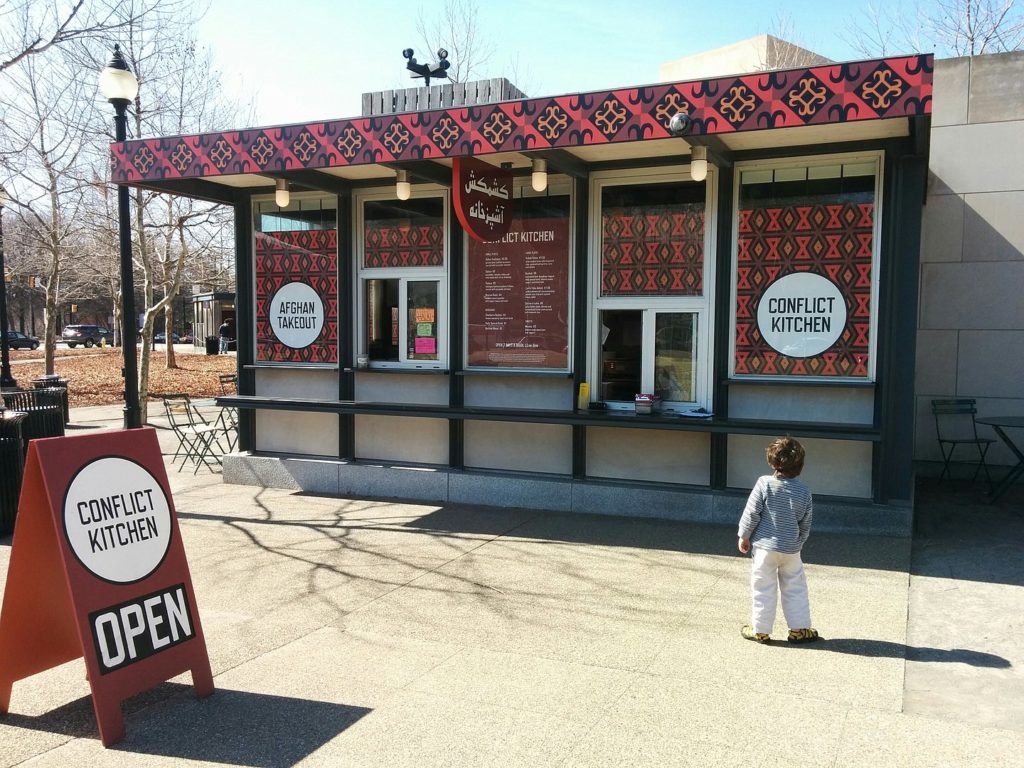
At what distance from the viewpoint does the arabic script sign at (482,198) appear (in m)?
7.67

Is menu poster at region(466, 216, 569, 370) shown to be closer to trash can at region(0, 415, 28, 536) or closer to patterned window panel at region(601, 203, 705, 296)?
patterned window panel at region(601, 203, 705, 296)

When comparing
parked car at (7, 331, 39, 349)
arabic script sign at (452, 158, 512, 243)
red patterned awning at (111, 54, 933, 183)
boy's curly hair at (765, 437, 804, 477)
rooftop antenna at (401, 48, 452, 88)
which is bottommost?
boy's curly hair at (765, 437, 804, 477)

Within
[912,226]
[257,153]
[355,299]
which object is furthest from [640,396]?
[257,153]

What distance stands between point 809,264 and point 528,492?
11.5 feet

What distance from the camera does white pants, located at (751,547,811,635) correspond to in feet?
16.4

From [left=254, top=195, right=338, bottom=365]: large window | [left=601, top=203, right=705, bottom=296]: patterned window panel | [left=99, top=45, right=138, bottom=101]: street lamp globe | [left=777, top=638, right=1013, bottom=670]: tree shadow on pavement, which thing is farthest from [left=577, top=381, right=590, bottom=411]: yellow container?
[left=99, top=45, right=138, bottom=101]: street lamp globe

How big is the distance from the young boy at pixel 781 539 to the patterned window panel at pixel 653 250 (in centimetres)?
342

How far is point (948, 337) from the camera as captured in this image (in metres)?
10.3

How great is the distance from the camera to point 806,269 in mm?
7695

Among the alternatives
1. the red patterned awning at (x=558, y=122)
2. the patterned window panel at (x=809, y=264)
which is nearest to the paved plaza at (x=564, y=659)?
the patterned window panel at (x=809, y=264)

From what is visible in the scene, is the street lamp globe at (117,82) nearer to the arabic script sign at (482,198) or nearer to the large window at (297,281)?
the large window at (297,281)

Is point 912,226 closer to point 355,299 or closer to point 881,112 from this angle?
point 881,112

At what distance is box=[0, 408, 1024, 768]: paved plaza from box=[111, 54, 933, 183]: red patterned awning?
3.47m

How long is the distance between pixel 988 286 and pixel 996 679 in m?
6.95
